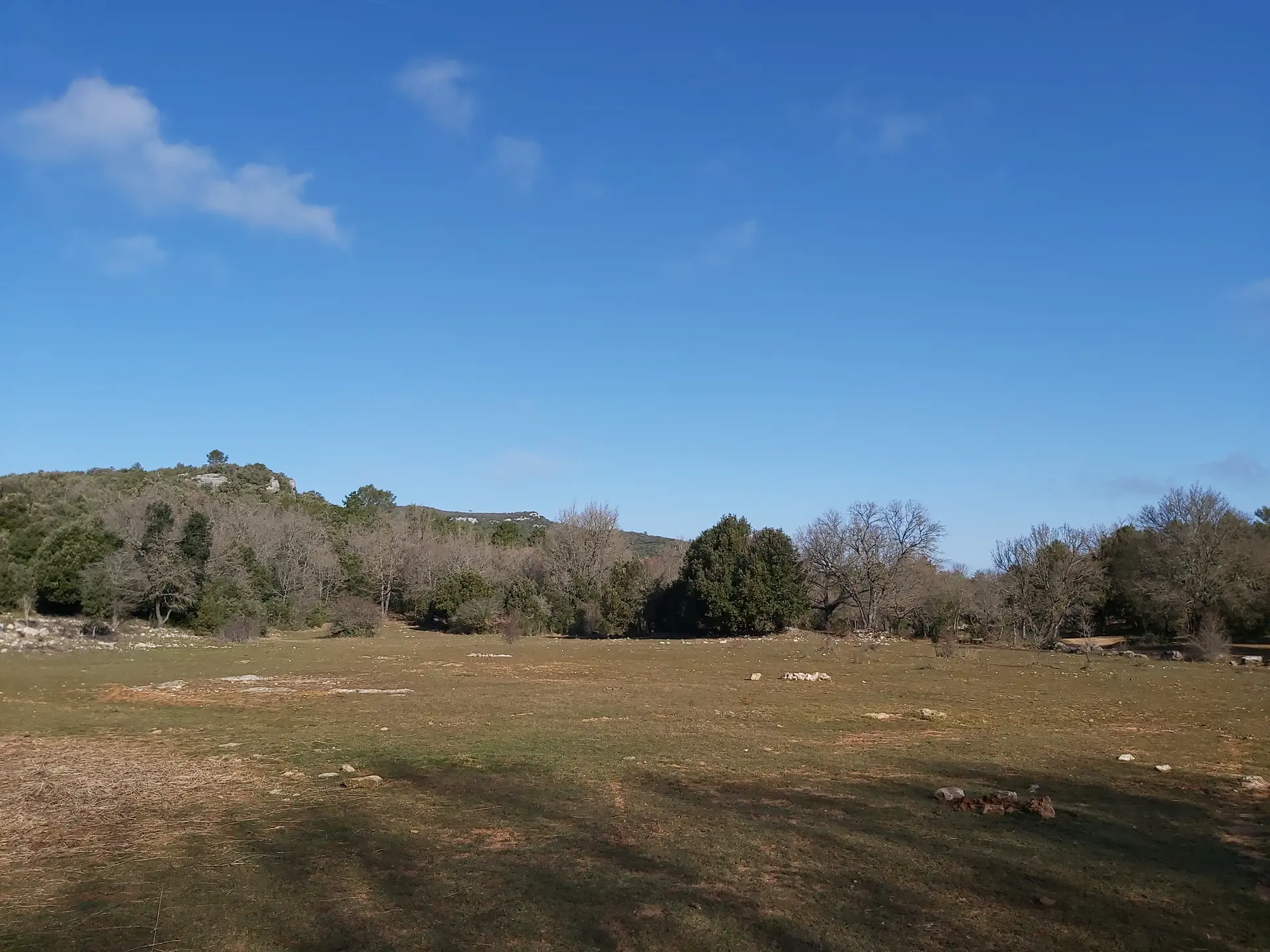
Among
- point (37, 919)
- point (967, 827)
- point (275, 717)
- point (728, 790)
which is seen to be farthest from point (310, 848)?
point (275, 717)

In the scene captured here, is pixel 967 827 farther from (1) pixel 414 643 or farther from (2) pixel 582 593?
(2) pixel 582 593

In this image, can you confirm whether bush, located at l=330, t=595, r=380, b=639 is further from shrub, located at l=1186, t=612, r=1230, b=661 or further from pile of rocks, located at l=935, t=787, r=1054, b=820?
pile of rocks, located at l=935, t=787, r=1054, b=820

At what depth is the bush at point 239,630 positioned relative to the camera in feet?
159

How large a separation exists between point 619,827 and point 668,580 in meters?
67.4

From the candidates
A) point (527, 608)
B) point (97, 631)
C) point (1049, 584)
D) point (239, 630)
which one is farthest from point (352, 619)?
point (1049, 584)

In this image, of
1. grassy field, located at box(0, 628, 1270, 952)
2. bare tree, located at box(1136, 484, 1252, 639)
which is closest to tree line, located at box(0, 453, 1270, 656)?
bare tree, located at box(1136, 484, 1252, 639)

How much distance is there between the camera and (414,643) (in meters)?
48.3

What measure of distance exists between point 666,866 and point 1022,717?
46.3 feet

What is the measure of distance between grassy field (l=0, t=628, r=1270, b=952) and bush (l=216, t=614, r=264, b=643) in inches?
1143

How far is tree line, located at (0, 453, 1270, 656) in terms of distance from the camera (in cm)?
5159

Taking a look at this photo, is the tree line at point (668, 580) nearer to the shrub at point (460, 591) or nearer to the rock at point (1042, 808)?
the shrub at point (460, 591)

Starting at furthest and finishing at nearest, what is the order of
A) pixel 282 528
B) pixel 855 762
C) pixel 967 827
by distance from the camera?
pixel 282 528
pixel 855 762
pixel 967 827

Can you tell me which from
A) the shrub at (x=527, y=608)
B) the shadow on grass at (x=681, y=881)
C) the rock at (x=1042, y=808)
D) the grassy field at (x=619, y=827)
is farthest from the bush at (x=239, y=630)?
the rock at (x=1042, y=808)

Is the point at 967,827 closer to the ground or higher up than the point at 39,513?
closer to the ground
